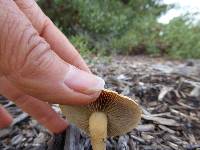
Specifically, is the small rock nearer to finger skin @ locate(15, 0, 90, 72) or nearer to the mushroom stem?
finger skin @ locate(15, 0, 90, 72)

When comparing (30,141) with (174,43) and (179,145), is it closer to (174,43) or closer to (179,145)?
(179,145)

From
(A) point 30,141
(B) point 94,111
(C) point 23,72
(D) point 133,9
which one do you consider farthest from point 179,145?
(D) point 133,9

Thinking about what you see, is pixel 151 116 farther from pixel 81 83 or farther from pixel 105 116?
pixel 81 83

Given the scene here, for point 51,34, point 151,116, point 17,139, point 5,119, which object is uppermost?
point 51,34

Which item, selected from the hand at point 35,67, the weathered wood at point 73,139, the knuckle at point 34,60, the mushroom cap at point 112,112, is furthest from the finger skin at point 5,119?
the knuckle at point 34,60

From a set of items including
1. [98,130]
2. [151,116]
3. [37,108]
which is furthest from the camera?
[151,116]

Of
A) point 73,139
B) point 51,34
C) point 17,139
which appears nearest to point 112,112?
point 73,139
